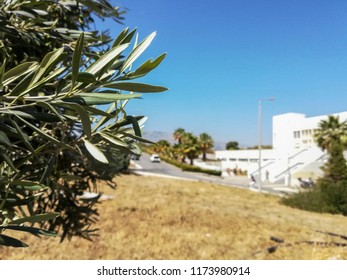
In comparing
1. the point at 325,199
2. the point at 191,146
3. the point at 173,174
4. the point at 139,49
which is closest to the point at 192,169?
the point at 173,174

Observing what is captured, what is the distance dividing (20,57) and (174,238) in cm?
611

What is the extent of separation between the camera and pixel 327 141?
26062 mm

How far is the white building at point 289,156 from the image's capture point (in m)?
16.1

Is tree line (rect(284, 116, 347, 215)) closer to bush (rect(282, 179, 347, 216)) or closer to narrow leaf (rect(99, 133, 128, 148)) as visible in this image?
bush (rect(282, 179, 347, 216))

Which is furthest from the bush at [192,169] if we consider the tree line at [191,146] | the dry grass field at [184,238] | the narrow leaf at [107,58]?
the narrow leaf at [107,58]

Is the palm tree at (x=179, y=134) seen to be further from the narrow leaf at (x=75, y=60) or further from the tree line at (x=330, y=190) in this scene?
the narrow leaf at (x=75, y=60)

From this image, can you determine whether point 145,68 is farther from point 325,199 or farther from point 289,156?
point 289,156

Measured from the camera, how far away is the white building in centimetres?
1608

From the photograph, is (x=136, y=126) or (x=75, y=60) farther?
(x=136, y=126)

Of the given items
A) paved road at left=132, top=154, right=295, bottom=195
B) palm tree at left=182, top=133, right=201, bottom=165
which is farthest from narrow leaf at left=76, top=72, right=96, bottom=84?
palm tree at left=182, top=133, right=201, bottom=165

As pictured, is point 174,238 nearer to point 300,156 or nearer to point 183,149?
point 300,156

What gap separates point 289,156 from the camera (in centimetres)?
2395
